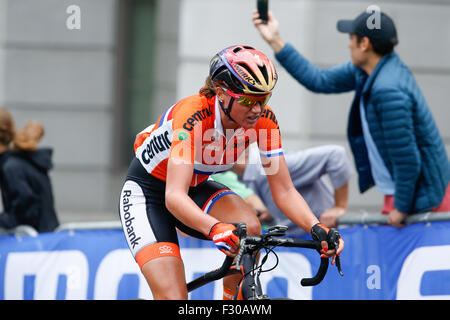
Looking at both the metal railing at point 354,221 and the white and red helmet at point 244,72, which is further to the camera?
the metal railing at point 354,221

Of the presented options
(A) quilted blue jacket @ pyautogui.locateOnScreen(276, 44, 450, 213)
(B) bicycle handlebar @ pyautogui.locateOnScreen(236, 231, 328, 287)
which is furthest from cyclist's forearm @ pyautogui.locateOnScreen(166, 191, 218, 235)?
(A) quilted blue jacket @ pyautogui.locateOnScreen(276, 44, 450, 213)

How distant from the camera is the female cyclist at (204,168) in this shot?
383 centimetres

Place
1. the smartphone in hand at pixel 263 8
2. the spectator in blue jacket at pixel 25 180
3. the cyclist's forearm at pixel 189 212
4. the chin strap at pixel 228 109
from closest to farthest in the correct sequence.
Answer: the cyclist's forearm at pixel 189 212 < the chin strap at pixel 228 109 < the smartphone in hand at pixel 263 8 < the spectator in blue jacket at pixel 25 180

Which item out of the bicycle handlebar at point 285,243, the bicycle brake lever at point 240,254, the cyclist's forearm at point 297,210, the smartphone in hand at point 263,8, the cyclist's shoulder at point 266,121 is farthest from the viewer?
the smartphone in hand at point 263,8

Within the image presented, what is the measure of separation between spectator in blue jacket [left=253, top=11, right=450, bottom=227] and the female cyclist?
1.31m

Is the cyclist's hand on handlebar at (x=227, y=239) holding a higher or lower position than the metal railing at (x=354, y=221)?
higher

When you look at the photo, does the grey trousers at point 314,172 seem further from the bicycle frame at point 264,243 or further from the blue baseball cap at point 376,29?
the bicycle frame at point 264,243

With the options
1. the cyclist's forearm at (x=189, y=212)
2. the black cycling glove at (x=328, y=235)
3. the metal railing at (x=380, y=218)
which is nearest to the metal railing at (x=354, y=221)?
the metal railing at (x=380, y=218)

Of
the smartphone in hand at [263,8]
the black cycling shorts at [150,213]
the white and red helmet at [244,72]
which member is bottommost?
the black cycling shorts at [150,213]

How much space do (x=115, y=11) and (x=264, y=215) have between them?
21.6ft

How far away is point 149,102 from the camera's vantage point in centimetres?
1271

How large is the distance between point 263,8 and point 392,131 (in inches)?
70.2

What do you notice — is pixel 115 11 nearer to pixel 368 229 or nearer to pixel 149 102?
pixel 149 102

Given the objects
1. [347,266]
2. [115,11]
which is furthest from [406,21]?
[347,266]
